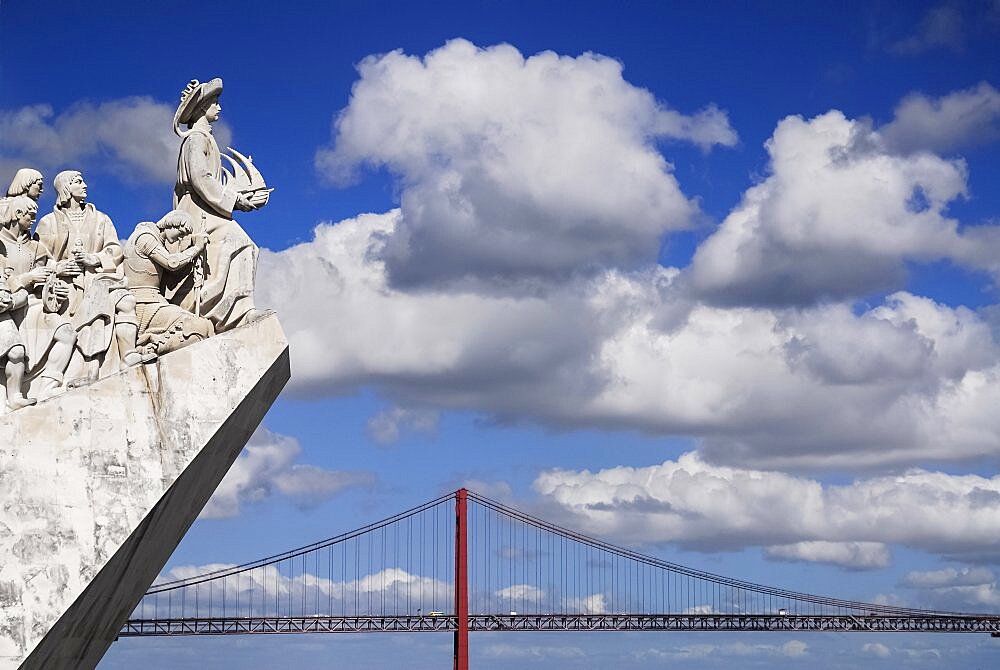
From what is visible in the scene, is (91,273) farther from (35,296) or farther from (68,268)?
(35,296)

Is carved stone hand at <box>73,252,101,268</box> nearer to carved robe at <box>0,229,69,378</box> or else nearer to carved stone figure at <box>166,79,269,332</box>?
carved robe at <box>0,229,69,378</box>

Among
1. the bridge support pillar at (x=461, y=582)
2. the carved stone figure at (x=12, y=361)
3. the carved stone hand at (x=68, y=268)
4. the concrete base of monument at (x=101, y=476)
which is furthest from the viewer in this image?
the bridge support pillar at (x=461, y=582)

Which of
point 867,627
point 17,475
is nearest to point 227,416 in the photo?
point 17,475

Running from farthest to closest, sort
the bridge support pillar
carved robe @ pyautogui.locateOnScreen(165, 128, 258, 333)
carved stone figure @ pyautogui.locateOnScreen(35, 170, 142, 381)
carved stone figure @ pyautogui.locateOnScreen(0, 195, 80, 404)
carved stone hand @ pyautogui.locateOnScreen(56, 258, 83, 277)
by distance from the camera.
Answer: the bridge support pillar
carved robe @ pyautogui.locateOnScreen(165, 128, 258, 333)
carved stone hand @ pyautogui.locateOnScreen(56, 258, 83, 277)
carved stone figure @ pyautogui.locateOnScreen(35, 170, 142, 381)
carved stone figure @ pyautogui.locateOnScreen(0, 195, 80, 404)

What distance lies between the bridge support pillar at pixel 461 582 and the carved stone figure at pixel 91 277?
24333mm

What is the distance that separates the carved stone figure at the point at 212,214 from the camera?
7844mm

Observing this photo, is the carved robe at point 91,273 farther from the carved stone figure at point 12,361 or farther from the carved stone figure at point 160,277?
Answer: the carved stone figure at point 12,361

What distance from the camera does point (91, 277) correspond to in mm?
7797

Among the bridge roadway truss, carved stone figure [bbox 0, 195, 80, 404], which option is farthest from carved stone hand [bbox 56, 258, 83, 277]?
the bridge roadway truss

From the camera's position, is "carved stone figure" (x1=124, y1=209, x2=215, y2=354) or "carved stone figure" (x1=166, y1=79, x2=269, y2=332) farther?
"carved stone figure" (x1=166, y1=79, x2=269, y2=332)

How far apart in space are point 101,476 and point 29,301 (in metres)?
1.11

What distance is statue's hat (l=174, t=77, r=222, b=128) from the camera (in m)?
8.60

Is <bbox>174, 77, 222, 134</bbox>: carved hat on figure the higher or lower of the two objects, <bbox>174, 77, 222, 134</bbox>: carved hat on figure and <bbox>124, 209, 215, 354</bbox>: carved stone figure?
the higher

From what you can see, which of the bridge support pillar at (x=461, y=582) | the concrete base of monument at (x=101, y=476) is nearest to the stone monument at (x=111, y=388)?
the concrete base of monument at (x=101, y=476)
